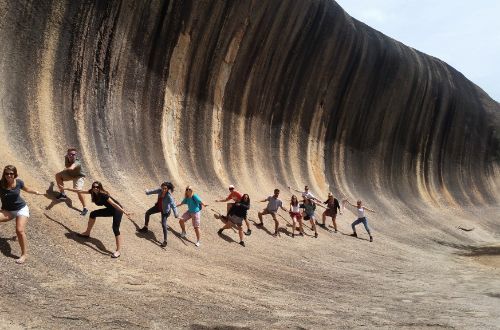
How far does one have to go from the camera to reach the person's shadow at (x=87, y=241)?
24.0ft

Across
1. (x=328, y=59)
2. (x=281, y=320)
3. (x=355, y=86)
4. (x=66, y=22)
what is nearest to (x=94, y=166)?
(x=66, y=22)

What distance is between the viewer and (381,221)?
21.0 metres

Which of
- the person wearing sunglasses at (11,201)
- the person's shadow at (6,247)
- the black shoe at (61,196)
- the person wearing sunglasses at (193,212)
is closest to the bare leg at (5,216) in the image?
the person wearing sunglasses at (11,201)

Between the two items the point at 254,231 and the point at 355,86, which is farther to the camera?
the point at 355,86

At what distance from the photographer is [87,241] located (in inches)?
293

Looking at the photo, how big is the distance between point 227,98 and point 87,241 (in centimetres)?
1036

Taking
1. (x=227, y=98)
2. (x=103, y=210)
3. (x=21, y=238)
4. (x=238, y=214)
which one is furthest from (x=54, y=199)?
(x=227, y=98)

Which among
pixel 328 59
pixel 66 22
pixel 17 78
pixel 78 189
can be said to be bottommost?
pixel 78 189

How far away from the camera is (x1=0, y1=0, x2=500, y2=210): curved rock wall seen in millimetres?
10469

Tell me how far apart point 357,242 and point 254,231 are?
424cm

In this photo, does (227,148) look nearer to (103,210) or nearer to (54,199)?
(54,199)

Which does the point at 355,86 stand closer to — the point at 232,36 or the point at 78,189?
the point at 232,36

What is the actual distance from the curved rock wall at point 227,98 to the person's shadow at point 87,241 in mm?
1960

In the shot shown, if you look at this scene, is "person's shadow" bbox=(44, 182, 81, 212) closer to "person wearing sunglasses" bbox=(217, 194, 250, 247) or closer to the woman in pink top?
"person wearing sunglasses" bbox=(217, 194, 250, 247)
